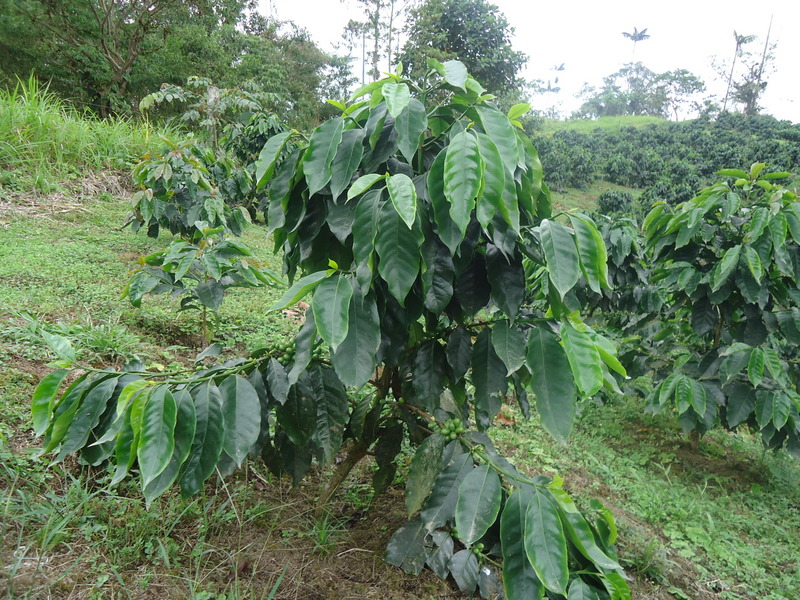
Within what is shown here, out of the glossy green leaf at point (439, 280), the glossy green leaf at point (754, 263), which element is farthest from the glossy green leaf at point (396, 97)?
the glossy green leaf at point (754, 263)

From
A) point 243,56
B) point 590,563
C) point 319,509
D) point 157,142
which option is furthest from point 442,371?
point 243,56

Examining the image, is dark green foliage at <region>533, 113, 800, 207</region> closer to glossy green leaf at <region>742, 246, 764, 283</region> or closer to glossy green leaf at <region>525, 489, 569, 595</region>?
glossy green leaf at <region>742, 246, 764, 283</region>

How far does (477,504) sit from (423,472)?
21 cm

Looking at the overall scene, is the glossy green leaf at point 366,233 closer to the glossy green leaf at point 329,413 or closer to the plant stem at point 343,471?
the glossy green leaf at point 329,413

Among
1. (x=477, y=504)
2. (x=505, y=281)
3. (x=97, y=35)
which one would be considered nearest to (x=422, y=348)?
(x=505, y=281)

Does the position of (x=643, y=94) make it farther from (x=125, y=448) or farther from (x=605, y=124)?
(x=125, y=448)

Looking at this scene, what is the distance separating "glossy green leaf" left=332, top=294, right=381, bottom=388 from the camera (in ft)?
3.05

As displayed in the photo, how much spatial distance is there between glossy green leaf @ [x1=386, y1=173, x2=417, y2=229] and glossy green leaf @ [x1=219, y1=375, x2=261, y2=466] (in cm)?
49

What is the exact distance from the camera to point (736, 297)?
2.98 metres

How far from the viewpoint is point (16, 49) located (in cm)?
1019

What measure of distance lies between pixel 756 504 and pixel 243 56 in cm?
1403

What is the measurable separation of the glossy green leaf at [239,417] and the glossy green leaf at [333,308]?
25 centimetres

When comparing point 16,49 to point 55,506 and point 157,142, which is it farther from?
point 55,506

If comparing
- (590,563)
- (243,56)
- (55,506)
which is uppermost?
(243,56)
